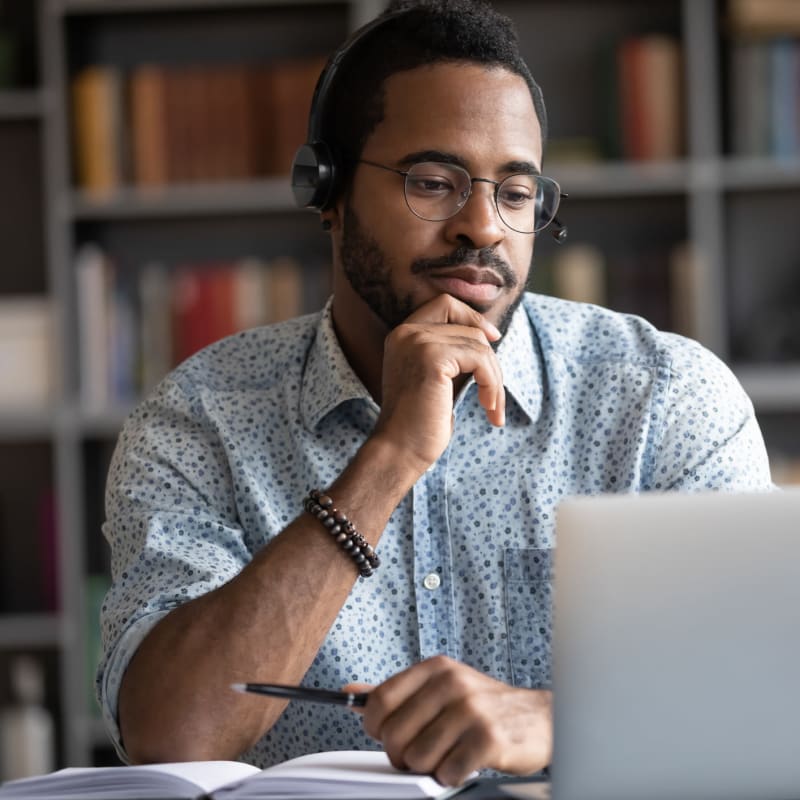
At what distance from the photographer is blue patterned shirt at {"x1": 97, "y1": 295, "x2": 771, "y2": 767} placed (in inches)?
54.7

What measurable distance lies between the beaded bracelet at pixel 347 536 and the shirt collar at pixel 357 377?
28cm

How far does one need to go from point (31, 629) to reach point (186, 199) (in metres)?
0.99

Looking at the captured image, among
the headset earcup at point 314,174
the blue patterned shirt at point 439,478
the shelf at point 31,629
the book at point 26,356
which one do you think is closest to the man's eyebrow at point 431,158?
the headset earcup at point 314,174

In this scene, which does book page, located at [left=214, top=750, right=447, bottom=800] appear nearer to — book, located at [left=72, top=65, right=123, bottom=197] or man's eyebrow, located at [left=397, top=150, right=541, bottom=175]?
man's eyebrow, located at [left=397, top=150, right=541, bottom=175]

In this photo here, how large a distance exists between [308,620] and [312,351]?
0.48 metres

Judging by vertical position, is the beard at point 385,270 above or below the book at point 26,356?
above

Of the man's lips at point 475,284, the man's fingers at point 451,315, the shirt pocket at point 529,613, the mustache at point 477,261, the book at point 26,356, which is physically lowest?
the shirt pocket at point 529,613

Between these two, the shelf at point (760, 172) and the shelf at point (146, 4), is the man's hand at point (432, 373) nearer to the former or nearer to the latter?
the shelf at point (760, 172)

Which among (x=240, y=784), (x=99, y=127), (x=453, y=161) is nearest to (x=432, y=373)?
Answer: (x=453, y=161)

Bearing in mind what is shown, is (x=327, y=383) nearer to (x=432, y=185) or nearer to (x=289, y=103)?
(x=432, y=185)

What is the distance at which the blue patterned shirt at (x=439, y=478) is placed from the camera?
1.39 m

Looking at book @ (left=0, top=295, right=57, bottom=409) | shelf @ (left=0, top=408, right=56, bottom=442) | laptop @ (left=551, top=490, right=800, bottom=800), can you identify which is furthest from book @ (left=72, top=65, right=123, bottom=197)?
laptop @ (left=551, top=490, right=800, bottom=800)

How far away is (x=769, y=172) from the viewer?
2801 millimetres

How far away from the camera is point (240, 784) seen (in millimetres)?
899
